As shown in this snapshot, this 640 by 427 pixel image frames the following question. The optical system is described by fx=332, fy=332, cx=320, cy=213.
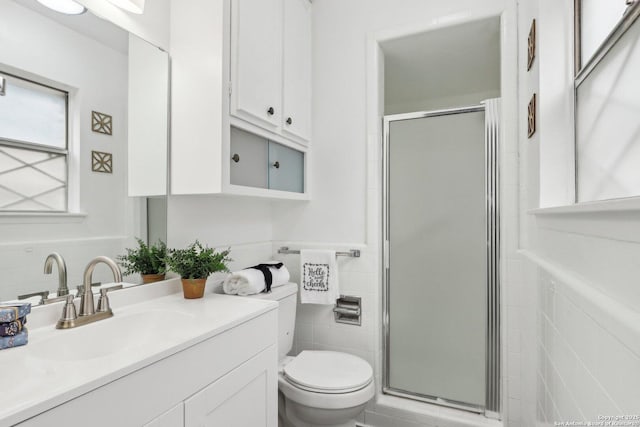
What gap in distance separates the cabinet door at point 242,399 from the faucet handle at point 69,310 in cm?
47

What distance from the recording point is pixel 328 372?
1.57 meters

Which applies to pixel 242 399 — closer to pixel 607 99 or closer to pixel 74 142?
pixel 74 142

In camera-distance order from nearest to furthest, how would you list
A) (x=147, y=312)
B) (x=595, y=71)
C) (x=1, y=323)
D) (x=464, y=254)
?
(x=1, y=323), (x=595, y=71), (x=147, y=312), (x=464, y=254)

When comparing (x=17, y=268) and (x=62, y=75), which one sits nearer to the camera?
(x=17, y=268)

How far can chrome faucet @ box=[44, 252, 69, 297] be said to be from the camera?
106 cm

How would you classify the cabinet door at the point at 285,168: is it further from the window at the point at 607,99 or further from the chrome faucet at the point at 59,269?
the window at the point at 607,99

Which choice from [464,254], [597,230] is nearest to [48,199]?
[597,230]

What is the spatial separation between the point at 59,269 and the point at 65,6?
888 mm

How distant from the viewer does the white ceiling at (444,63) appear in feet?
6.12

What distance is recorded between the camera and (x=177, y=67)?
1.41m

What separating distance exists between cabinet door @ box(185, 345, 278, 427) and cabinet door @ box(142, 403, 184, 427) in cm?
2

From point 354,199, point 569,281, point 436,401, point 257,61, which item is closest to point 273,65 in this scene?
point 257,61

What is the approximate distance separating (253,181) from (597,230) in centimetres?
125

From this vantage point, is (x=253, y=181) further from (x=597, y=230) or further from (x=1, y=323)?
(x=597, y=230)
